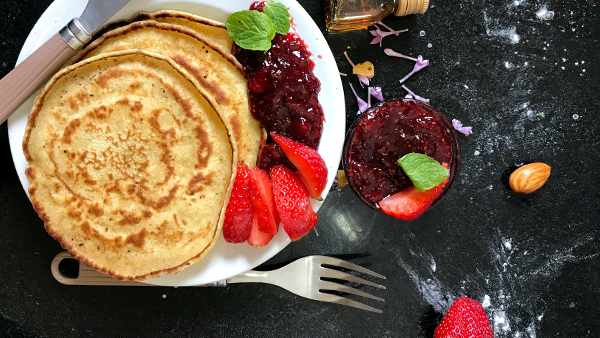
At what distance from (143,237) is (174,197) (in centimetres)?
21

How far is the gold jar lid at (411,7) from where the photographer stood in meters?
1.89

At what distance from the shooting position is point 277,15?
1604 millimetres

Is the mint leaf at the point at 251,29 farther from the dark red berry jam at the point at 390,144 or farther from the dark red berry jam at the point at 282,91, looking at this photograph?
the dark red berry jam at the point at 390,144

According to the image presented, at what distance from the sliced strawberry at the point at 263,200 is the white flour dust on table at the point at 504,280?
2.77 feet

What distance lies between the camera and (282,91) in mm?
1608

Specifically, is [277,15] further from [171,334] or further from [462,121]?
[171,334]

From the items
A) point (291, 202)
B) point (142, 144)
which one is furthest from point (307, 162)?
point (142, 144)

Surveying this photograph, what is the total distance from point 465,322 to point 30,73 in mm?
2210

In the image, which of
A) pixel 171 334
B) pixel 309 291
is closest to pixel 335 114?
pixel 309 291

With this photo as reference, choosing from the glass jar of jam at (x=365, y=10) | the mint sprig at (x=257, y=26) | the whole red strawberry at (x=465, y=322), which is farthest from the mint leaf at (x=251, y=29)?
the whole red strawberry at (x=465, y=322)

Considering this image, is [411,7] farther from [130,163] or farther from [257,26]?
[130,163]

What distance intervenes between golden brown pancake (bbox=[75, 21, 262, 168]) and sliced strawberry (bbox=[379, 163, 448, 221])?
0.66 meters

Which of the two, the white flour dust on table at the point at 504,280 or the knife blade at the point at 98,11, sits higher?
the knife blade at the point at 98,11

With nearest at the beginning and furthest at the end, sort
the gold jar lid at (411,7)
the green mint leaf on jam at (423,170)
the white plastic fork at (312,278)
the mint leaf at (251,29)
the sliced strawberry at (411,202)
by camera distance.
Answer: the mint leaf at (251,29)
the green mint leaf on jam at (423,170)
the sliced strawberry at (411,202)
the gold jar lid at (411,7)
the white plastic fork at (312,278)
